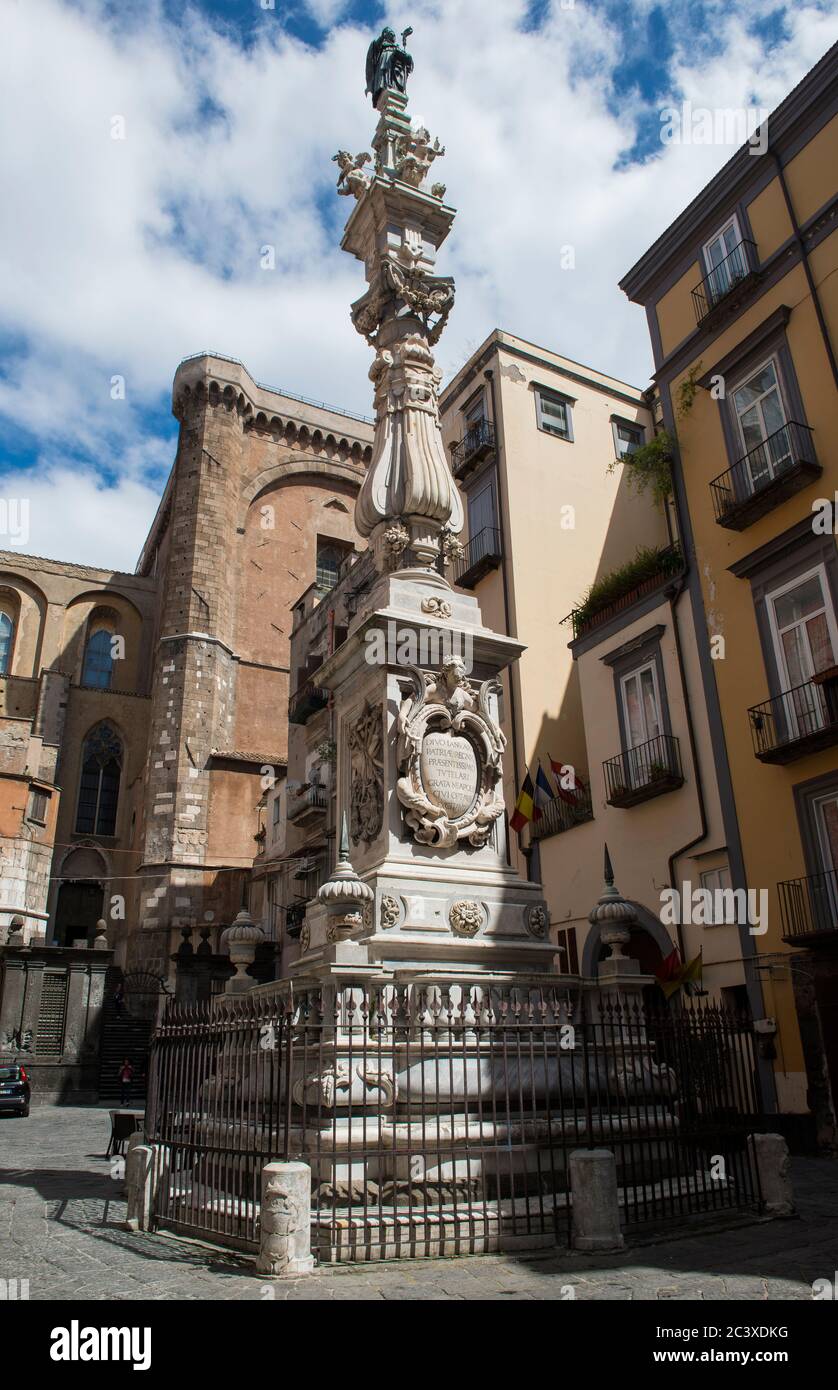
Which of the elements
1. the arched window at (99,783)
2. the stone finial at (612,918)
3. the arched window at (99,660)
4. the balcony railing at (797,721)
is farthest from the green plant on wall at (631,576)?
the arched window at (99,660)

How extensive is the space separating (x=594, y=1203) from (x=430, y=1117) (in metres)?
1.41

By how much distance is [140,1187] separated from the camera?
6.92 metres

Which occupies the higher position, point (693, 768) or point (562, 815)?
point (562, 815)

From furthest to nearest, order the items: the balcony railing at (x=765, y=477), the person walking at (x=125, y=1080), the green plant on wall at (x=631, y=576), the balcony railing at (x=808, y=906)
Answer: the person walking at (x=125, y=1080) → the green plant on wall at (x=631, y=576) → the balcony railing at (x=765, y=477) → the balcony railing at (x=808, y=906)

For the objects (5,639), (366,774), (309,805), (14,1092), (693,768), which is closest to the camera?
(366,774)

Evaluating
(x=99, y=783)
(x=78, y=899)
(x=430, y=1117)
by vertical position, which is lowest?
(x=430, y=1117)

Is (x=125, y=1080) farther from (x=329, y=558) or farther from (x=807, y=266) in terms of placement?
(x=329, y=558)

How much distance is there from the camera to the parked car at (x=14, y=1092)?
65.4ft

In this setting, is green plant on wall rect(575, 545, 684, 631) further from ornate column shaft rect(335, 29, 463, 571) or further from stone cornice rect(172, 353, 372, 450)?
stone cornice rect(172, 353, 372, 450)

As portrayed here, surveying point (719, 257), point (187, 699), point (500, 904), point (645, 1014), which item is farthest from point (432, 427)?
point (187, 699)

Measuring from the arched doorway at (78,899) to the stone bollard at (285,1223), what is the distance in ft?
122

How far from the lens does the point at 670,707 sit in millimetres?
18438

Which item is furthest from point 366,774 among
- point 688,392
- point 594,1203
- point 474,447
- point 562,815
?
point 474,447

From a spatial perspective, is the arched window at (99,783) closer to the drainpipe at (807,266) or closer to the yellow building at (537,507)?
the yellow building at (537,507)
